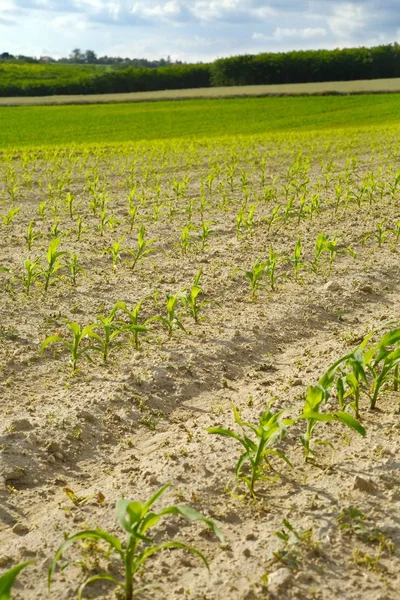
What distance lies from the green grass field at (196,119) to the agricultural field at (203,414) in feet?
57.4

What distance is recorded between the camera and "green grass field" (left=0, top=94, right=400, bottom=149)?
88.6 feet

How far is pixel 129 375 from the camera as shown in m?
4.38

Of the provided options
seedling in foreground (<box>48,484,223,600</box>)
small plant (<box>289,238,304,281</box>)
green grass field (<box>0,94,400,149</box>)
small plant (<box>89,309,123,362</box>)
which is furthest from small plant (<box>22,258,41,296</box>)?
green grass field (<box>0,94,400,149</box>)

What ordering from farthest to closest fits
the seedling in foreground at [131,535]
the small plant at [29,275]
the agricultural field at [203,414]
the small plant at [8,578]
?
1. the small plant at [29,275]
2. the agricultural field at [203,414]
3. the seedling in foreground at [131,535]
4. the small plant at [8,578]

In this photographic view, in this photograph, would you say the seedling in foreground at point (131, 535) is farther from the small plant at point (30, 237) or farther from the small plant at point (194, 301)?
the small plant at point (30, 237)

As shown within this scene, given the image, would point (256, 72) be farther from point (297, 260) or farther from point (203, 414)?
point (203, 414)

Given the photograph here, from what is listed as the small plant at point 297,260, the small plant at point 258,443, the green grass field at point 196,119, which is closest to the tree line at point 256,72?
the green grass field at point 196,119

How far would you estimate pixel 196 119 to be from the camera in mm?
34719

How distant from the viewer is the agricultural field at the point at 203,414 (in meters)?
2.63

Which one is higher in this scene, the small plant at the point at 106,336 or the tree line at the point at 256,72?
the tree line at the point at 256,72

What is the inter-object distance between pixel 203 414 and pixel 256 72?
64.2 meters

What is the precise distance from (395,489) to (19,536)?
1613 millimetres

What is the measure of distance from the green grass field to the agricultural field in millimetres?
17505

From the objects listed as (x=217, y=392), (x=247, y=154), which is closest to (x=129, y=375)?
(x=217, y=392)
